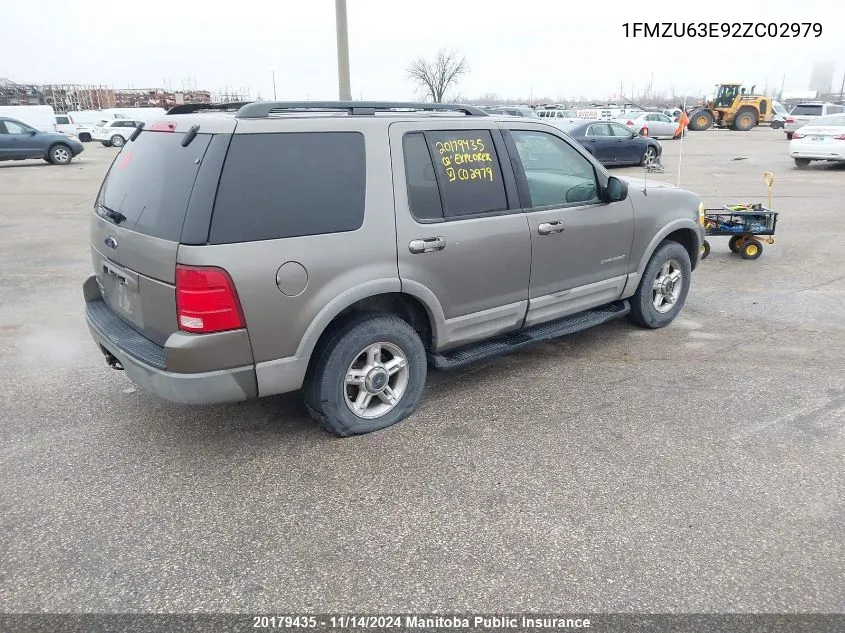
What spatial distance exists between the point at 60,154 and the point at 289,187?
Answer: 22994 millimetres

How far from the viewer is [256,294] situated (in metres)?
3.20

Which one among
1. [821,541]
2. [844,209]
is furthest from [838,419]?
[844,209]

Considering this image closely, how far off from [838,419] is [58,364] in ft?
17.8

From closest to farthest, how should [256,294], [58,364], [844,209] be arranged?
1. [256,294]
2. [58,364]
3. [844,209]

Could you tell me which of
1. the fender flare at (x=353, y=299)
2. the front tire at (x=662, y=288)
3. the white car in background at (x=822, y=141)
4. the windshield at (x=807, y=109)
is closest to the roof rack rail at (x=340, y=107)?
the fender flare at (x=353, y=299)

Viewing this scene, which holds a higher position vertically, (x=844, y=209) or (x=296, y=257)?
(x=296, y=257)

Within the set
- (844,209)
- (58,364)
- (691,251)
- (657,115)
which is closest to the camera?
(58,364)

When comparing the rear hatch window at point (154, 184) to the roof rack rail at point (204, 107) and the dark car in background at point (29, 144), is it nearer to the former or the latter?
the roof rack rail at point (204, 107)

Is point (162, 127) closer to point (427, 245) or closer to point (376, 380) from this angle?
point (427, 245)

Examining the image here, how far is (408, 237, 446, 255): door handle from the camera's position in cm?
373

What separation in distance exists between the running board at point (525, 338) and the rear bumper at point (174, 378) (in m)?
1.30

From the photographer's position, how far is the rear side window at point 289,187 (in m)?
3.14

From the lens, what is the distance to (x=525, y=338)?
14.8 ft

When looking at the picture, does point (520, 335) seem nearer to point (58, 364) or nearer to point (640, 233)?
point (640, 233)
